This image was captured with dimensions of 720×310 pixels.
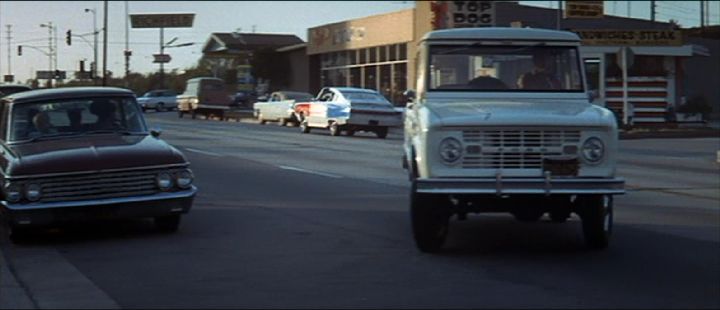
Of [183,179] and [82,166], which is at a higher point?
[82,166]

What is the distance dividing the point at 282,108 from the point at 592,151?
3527 centimetres

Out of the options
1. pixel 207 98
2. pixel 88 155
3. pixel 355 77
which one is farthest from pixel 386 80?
pixel 88 155

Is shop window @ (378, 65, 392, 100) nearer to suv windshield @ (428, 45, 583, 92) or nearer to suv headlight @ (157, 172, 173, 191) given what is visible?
suv windshield @ (428, 45, 583, 92)

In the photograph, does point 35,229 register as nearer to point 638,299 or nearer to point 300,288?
point 300,288

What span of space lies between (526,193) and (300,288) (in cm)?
223

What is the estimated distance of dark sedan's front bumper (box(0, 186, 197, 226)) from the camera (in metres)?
11.0

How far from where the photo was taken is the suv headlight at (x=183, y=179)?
11.6 metres

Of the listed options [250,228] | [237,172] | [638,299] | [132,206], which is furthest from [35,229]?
[237,172]

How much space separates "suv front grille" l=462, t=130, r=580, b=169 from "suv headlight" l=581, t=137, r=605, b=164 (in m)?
0.10

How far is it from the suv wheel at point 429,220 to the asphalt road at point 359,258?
160 mm

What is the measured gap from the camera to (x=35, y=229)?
12117mm

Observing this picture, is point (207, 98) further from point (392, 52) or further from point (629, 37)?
point (629, 37)

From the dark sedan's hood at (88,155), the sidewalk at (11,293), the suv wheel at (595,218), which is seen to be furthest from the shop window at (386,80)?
the sidewalk at (11,293)

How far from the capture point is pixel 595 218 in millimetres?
10438
